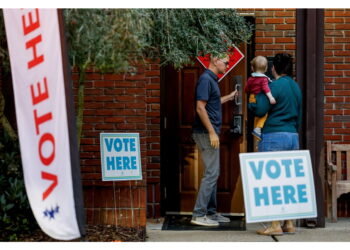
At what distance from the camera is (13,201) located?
5.60m

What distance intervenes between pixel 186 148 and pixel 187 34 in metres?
1.92

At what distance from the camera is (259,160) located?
17.9 feet

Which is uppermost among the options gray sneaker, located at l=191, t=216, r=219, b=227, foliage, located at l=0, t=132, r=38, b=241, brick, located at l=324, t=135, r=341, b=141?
brick, located at l=324, t=135, r=341, b=141

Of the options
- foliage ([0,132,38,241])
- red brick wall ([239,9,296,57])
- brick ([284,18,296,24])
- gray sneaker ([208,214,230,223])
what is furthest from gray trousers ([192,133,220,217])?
foliage ([0,132,38,241])

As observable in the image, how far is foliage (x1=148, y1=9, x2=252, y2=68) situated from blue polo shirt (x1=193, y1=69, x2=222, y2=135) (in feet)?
1.03

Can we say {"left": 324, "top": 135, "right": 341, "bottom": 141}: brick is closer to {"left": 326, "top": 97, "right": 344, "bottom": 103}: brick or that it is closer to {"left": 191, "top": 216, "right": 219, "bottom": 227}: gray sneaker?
{"left": 326, "top": 97, "right": 344, "bottom": 103}: brick

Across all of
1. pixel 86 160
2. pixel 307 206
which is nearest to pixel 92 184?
pixel 86 160

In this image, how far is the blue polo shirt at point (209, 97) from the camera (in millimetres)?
6777

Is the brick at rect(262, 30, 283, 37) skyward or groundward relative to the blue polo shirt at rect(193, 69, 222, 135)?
skyward

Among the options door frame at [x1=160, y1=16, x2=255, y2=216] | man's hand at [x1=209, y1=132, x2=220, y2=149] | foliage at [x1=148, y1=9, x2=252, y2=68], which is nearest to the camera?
foliage at [x1=148, y1=9, x2=252, y2=68]

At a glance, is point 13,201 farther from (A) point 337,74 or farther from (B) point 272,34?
(A) point 337,74

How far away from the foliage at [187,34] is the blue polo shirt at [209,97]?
0.31 metres

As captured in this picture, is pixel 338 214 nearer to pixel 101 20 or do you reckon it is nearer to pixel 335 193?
pixel 335 193

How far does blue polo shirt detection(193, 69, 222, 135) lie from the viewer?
267 inches
